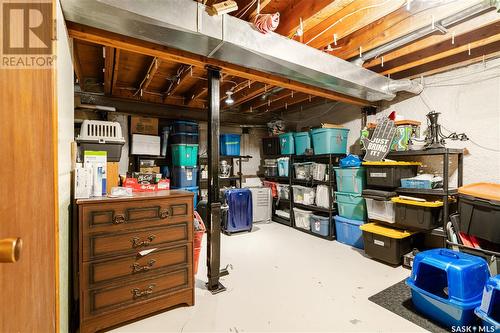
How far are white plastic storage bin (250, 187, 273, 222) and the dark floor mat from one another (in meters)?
2.82

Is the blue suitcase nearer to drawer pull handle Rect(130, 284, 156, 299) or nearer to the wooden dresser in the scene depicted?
the wooden dresser

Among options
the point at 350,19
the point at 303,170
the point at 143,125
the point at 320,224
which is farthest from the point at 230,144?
the point at 350,19

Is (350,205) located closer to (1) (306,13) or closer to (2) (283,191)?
(2) (283,191)

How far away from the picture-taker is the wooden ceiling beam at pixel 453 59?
2.72 metres

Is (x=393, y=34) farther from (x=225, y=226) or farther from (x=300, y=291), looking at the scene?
(x=225, y=226)

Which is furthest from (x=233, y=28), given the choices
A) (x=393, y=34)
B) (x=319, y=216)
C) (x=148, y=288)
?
(x=319, y=216)

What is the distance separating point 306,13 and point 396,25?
1.04 meters

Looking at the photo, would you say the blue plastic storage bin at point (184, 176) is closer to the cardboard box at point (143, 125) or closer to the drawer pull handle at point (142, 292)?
the cardboard box at point (143, 125)

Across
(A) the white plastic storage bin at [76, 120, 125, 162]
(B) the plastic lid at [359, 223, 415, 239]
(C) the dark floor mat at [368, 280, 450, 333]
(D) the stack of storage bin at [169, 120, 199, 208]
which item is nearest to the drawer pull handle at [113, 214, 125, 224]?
(A) the white plastic storage bin at [76, 120, 125, 162]

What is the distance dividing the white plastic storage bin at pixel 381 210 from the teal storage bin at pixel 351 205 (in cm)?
Answer: 18

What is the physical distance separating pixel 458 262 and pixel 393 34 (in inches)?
81.9

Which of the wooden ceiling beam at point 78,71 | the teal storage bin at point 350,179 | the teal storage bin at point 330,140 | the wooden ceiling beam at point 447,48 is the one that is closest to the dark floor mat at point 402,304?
the teal storage bin at point 350,179

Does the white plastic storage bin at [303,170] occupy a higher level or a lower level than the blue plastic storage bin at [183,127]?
lower

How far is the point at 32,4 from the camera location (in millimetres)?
1025
